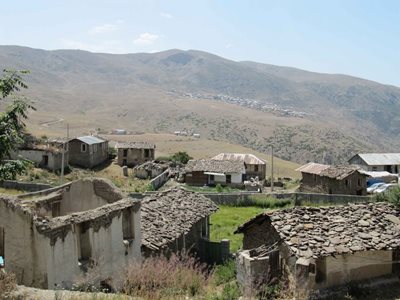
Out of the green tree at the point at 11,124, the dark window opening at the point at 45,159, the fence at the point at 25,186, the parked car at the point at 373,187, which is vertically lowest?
the parked car at the point at 373,187

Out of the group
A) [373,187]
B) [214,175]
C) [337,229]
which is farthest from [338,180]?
[337,229]

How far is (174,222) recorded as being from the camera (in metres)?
23.7

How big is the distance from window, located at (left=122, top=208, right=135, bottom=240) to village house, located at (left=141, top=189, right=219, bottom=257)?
0.99 m

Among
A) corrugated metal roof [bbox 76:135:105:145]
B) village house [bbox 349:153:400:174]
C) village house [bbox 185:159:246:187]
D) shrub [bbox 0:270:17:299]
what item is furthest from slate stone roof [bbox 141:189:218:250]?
village house [bbox 349:153:400:174]

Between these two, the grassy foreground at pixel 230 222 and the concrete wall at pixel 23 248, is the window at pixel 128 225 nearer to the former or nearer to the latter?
the concrete wall at pixel 23 248

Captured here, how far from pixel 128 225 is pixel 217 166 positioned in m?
46.1

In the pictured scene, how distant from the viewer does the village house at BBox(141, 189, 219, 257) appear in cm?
2114

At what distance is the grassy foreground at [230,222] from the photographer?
98.1 feet

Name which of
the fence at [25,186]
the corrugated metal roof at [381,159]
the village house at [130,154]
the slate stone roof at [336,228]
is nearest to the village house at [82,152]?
the village house at [130,154]

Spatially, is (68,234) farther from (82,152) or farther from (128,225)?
(82,152)

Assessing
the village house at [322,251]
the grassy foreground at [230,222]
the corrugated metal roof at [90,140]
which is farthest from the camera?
the corrugated metal roof at [90,140]

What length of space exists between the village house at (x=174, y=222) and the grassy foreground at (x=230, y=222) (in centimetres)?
209

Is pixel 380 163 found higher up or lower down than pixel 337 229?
lower down

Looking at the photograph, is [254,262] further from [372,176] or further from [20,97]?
[372,176]
